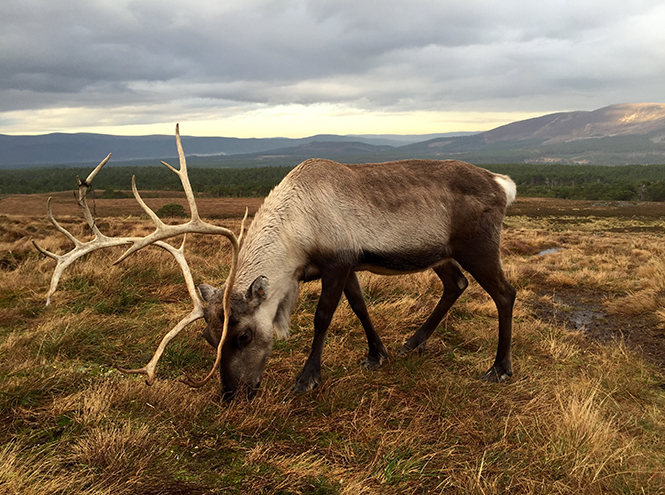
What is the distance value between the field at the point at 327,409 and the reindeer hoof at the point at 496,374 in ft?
0.55

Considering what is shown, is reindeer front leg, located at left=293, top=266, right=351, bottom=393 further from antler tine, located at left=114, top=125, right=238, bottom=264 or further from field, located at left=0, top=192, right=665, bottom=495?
antler tine, located at left=114, top=125, right=238, bottom=264

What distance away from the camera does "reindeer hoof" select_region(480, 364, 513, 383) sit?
171 inches

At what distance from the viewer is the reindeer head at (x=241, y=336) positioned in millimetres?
3553

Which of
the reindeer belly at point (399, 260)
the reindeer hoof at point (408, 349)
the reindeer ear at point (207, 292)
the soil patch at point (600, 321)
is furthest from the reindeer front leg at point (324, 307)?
the soil patch at point (600, 321)

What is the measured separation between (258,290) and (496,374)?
2.66 metres

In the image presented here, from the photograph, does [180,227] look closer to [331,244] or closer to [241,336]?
[241,336]

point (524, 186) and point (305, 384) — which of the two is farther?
point (524, 186)

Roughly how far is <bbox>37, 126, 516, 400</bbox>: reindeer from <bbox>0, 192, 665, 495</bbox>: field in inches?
14.7

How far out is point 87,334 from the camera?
14.6ft

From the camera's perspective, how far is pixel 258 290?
11.8 feet

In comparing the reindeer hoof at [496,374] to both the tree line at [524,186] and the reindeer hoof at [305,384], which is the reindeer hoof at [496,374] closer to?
the reindeer hoof at [305,384]

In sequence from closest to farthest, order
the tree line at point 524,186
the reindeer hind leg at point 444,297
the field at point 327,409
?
the field at point 327,409 → the reindeer hind leg at point 444,297 → the tree line at point 524,186

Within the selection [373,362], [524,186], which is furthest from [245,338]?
[524,186]

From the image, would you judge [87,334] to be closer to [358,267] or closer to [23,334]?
[23,334]
